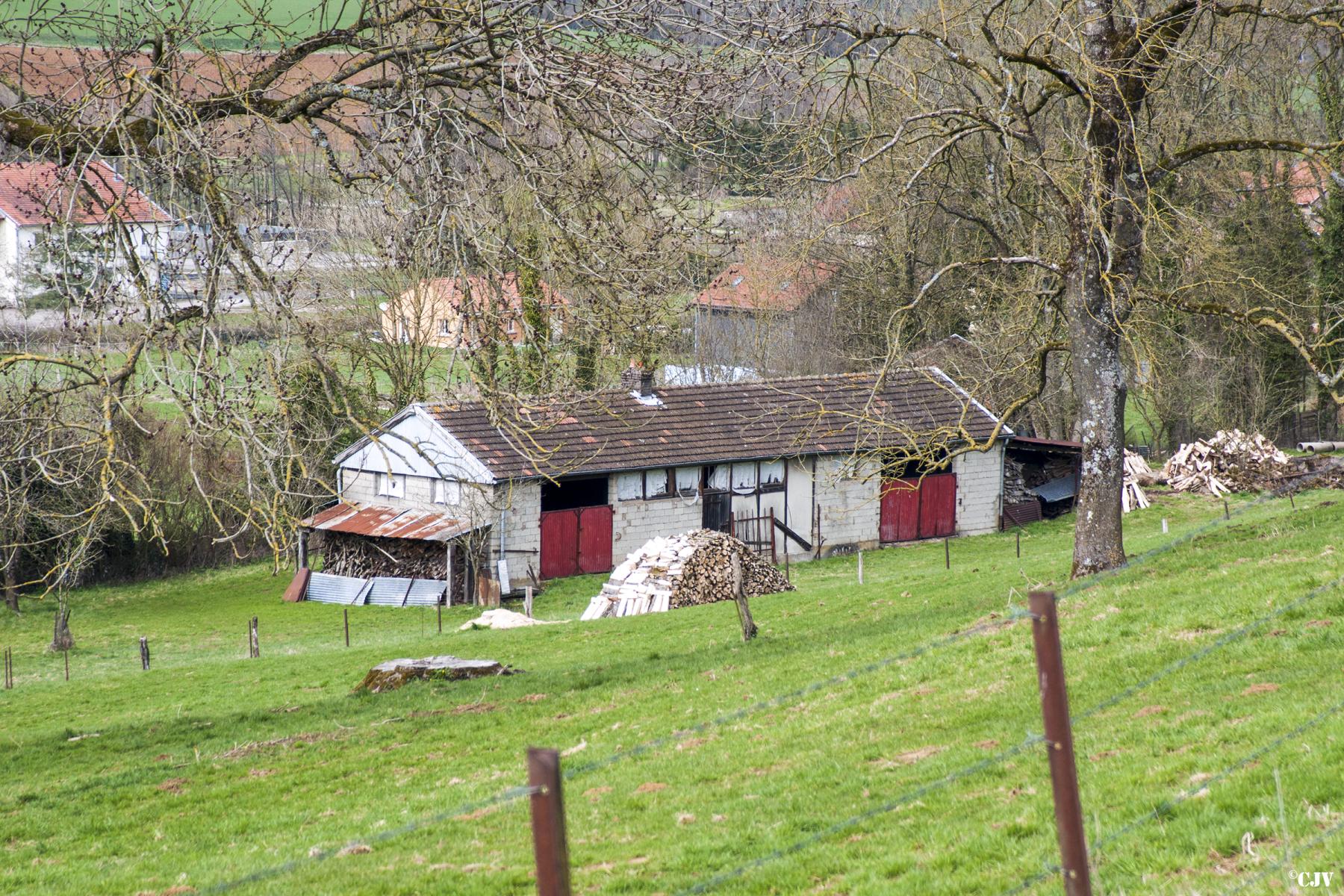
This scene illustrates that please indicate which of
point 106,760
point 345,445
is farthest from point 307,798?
point 345,445

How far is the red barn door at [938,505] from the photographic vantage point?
41938 mm

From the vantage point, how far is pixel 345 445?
44.5 metres

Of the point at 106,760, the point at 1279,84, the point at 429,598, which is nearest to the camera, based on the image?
the point at 106,760

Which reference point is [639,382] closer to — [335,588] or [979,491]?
[335,588]

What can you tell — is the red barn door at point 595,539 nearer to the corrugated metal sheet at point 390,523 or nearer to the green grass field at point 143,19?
the corrugated metal sheet at point 390,523

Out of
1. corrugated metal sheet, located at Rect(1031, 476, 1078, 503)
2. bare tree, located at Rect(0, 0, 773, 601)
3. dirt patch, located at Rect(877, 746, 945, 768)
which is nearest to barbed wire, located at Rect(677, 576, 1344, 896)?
dirt patch, located at Rect(877, 746, 945, 768)

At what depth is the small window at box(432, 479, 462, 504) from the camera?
37656mm

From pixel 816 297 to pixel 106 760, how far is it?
43.9 meters

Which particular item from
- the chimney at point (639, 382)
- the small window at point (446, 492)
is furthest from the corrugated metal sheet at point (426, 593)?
the chimney at point (639, 382)

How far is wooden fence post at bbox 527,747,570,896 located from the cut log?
16191 mm

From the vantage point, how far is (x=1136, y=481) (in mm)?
43594

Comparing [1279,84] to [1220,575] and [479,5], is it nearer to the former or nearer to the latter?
[1220,575]

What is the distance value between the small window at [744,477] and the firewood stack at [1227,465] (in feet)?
52.7

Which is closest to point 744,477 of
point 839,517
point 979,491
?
point 839,517
